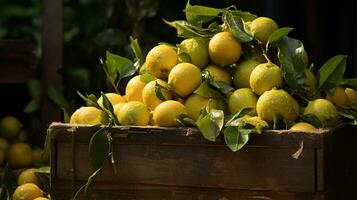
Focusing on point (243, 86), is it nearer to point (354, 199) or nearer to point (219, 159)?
point (219, 159)

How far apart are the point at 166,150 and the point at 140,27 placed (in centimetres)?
195

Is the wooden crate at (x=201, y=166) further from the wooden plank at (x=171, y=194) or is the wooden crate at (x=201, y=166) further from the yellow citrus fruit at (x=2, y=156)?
the yellow citrus fruit at (x=2, y=156)

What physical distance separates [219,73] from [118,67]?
0.39 meters

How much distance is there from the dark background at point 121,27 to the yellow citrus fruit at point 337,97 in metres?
1.70

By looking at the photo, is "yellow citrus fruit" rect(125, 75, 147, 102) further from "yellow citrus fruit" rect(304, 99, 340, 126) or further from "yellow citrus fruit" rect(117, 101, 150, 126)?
"yellow citrus fruit" rect(304, 99, 340, 126)

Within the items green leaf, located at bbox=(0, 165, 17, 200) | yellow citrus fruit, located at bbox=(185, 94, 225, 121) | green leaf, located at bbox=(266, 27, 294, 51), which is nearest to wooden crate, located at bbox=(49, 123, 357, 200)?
yellow citrus fruit, located at bbox=(185, 94, 225, 121)

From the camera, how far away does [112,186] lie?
2.31 metres

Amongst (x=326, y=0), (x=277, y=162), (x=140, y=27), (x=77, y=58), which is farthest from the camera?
(x=326, y=0)

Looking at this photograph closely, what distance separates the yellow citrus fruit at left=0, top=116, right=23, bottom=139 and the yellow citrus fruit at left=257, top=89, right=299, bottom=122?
1.78m

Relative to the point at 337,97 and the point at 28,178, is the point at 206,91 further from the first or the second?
the point at 28,178

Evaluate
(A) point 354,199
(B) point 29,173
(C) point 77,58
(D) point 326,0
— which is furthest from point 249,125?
(D) point 326,0

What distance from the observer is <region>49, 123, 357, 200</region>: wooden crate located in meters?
2.10

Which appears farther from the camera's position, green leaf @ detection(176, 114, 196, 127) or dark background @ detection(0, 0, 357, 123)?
dark background @ detection(0, 0, 357, 123)

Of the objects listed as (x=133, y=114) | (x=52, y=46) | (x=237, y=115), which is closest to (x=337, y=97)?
(x=237, y=115)
